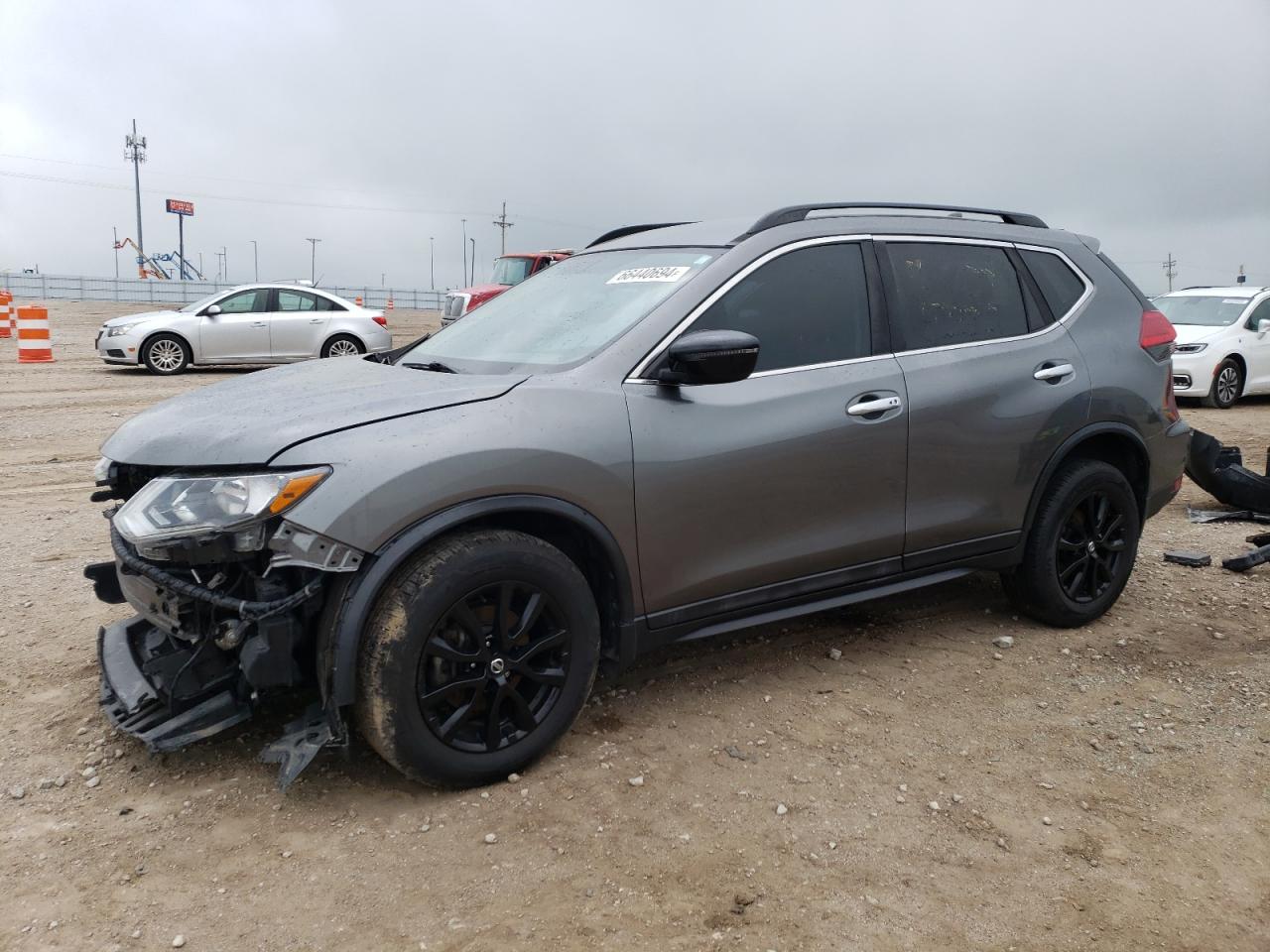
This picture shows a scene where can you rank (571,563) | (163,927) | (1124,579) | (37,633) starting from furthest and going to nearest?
(1124,579)
(37,633)
(571,563)
(163,927)

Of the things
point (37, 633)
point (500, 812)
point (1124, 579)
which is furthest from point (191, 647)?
point (1124, 579)

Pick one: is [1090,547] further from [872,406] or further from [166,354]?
[166,354]

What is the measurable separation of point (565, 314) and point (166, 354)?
13380 mm

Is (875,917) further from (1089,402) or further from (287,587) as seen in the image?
(1089,402)

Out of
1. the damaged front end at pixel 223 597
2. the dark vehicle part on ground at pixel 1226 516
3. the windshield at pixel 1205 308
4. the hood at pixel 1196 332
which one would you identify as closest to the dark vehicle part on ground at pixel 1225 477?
the dark vehicle part on ground at pixel 1226 516

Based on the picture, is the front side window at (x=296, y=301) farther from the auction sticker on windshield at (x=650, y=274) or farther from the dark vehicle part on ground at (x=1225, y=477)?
the auction sticker on windshield at (x=650, y=274)

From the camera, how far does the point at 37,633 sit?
4.41 meters

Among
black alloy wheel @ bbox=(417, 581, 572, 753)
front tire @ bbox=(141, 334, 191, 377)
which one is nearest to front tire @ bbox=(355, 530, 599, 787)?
black alloy wheel @ bbox=(417, 581, 572, 753)

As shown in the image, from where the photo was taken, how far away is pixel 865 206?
4215mm

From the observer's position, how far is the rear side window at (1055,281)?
4543 millimetres

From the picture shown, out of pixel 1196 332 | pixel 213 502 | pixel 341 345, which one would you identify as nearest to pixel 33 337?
pixel 341 345

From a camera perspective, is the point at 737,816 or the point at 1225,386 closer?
Answer: the point at 737,816

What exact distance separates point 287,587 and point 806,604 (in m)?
1.86

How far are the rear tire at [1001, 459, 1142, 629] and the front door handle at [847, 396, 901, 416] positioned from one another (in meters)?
1.07
